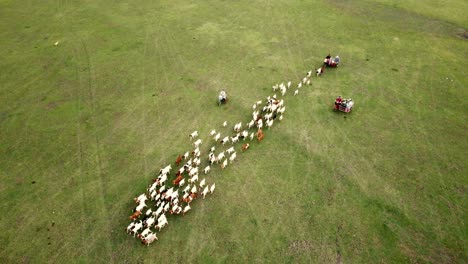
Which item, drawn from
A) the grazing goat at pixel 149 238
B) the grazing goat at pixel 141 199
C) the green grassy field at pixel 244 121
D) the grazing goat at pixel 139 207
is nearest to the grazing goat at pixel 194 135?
the green grassy field at pixel 244 121

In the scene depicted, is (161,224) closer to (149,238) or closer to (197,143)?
(149,238)

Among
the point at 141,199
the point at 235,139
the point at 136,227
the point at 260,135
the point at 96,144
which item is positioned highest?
the point at 260,135

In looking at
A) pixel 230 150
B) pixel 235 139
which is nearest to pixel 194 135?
pixel 235 139

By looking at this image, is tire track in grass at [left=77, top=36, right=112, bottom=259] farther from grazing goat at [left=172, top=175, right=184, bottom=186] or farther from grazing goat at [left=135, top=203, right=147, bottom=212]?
grazing goat at [left=172, top=175, right=184, bottom=186]

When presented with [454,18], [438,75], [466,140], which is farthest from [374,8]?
[466,140]

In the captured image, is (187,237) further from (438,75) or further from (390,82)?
(438,75)

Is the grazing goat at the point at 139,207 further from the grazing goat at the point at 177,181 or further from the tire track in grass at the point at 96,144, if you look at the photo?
the grazing goat at the point at 177,181
